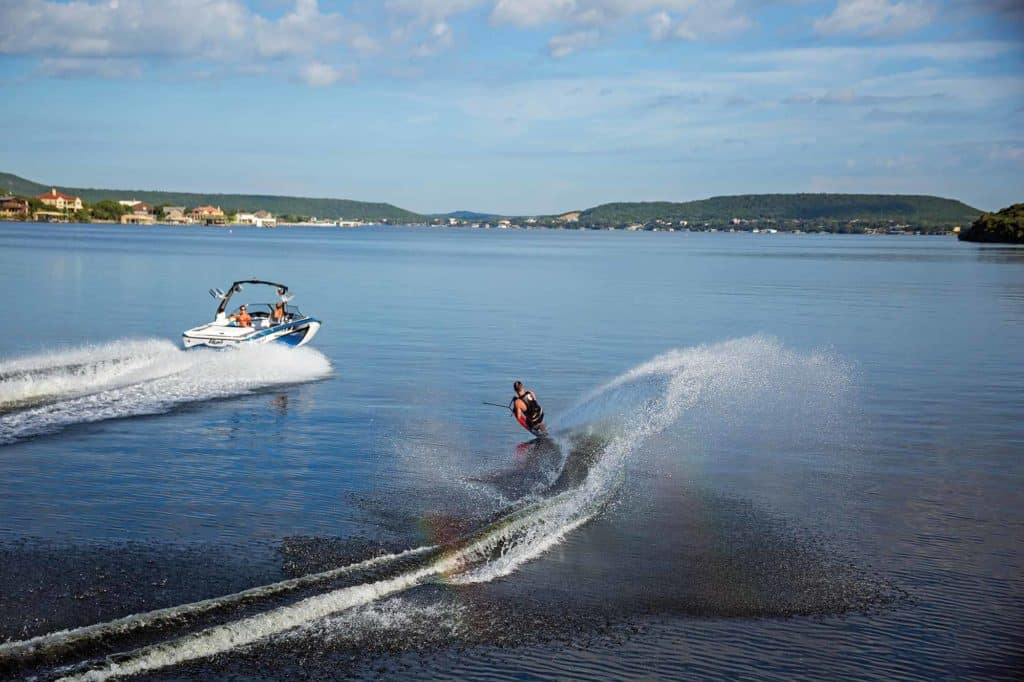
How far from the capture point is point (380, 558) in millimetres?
14727

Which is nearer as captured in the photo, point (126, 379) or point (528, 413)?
point (528, 413)

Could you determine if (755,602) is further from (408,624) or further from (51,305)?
(51,305)

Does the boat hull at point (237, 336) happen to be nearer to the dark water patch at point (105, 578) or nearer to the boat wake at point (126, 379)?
the boat wake at point (126, 379)

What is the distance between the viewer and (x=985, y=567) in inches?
598

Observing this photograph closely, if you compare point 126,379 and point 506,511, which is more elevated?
point 126,379

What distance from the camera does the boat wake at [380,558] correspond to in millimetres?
11445

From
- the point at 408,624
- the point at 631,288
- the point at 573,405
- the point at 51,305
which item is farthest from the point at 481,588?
the point at 631,288

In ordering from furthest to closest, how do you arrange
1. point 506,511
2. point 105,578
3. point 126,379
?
point 126,379, point 506,511, point 105,578

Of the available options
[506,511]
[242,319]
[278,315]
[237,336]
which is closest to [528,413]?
[506,511]

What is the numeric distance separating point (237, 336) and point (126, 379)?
7000 millimetres

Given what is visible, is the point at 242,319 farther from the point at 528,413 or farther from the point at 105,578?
the point at 105,578

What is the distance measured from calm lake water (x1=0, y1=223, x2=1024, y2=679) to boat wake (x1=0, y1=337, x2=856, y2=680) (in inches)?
2.2

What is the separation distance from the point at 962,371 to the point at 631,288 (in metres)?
42.8

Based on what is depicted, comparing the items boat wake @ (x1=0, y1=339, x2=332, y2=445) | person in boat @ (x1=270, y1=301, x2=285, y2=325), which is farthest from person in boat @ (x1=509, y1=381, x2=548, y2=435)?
person in boat @ (x1=270, y1=301, x2=285, y2=325)
